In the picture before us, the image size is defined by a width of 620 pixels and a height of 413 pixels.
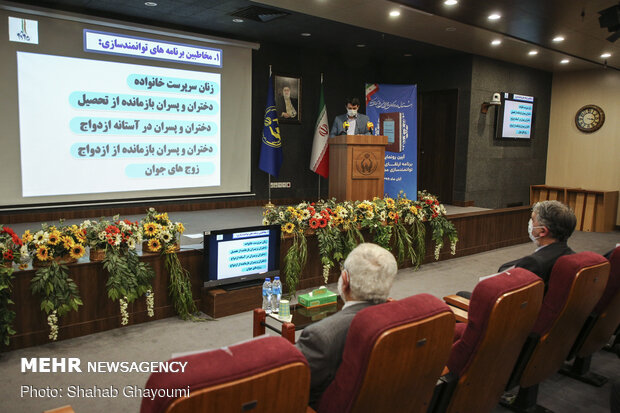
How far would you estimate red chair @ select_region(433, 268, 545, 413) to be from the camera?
190 cm

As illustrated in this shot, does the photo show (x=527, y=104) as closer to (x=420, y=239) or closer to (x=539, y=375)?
(x=420, y=239)

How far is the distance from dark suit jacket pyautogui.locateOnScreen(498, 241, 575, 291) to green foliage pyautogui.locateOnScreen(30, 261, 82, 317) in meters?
2.93

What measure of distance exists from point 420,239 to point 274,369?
463cm

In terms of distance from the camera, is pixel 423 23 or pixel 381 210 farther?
pixel 423 23

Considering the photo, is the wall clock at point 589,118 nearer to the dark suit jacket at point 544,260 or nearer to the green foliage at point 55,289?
the dark suit jacket at point 544,260

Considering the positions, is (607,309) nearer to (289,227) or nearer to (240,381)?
(240,381)

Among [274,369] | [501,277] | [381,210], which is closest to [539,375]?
[501,277]

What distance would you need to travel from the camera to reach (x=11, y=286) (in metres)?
3.23

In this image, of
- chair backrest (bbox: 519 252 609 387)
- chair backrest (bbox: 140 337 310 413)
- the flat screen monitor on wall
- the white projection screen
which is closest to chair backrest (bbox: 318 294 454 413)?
chair backrest (bbox: 140 337 310 413)

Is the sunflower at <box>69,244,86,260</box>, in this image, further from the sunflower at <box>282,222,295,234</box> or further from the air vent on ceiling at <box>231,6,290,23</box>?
the air vent on ceiling at <box>231,6,290,23</box>

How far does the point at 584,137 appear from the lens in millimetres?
9797

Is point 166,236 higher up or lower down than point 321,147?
lower down

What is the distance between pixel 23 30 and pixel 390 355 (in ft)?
20.9

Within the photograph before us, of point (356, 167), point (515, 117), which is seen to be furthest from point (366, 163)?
point (515, 117)
